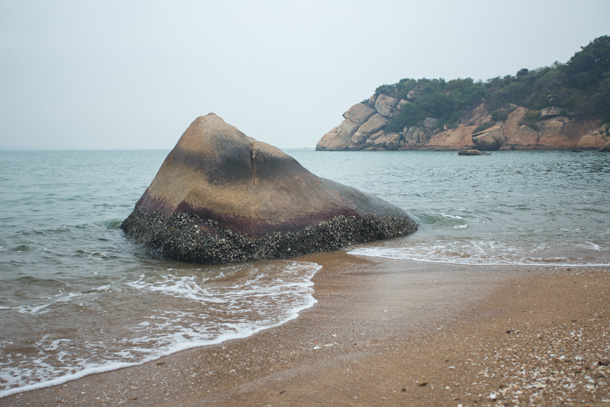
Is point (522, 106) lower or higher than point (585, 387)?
higher

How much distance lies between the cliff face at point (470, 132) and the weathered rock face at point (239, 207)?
196 ft

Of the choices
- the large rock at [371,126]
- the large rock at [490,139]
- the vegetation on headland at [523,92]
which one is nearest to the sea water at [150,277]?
the large rock at [490,139]

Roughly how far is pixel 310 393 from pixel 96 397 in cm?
140

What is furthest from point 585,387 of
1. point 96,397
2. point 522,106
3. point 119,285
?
point 522,106

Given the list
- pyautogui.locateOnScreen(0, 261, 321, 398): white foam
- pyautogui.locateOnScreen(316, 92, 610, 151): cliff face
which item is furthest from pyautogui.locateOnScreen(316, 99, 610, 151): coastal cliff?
pyautogui.locateOnScreen(0, 261, 321, 398): white foam

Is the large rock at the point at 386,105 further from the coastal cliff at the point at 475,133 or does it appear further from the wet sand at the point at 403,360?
the wet sand at the point at 403,360

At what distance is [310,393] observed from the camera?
261cm

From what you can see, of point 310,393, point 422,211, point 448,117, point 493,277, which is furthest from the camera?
point 448,117

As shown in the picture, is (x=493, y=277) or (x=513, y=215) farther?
(x=513, y=215)

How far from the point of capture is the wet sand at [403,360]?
2.51 m

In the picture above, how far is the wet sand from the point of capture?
8.22 feet

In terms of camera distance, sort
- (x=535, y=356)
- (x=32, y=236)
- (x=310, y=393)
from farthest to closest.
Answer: (x=32, y=236), (x=535, y=356), (x=310, y=393)

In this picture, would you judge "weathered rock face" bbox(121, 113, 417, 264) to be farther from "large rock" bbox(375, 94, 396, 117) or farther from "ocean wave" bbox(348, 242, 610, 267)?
"large rock" bbox(375, 94, 396, 117)

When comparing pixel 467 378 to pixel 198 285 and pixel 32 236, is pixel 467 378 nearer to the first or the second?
pixel 198 285
